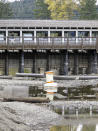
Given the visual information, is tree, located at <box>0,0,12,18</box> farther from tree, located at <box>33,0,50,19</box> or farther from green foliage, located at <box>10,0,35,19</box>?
green foliage, located at <box>10,0,35,19</box>

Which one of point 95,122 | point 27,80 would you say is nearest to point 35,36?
point 27,80

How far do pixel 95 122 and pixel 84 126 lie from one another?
1.06 meters

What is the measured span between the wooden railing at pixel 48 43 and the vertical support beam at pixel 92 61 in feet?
6.18

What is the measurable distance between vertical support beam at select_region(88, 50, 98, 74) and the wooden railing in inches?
74.2

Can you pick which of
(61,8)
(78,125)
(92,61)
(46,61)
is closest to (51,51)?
(46,61)

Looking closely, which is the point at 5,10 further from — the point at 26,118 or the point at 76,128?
the point at 76,128

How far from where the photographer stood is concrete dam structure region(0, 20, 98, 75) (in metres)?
52.2

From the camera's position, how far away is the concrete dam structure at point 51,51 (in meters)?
52.2

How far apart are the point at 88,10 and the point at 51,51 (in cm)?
4100

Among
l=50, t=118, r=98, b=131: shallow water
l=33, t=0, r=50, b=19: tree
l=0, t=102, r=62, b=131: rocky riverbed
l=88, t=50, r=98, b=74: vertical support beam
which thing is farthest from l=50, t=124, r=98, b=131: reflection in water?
l=33, t=0, r=50, b=19: tree

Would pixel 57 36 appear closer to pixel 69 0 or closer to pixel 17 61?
pixel 17 61

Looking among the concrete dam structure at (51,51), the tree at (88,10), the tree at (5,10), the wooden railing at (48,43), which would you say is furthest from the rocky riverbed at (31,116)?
the tree at (5,10)

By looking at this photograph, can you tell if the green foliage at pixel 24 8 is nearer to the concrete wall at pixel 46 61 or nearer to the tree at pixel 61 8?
the tree at pixel 61 8

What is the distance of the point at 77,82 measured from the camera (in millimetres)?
43531
